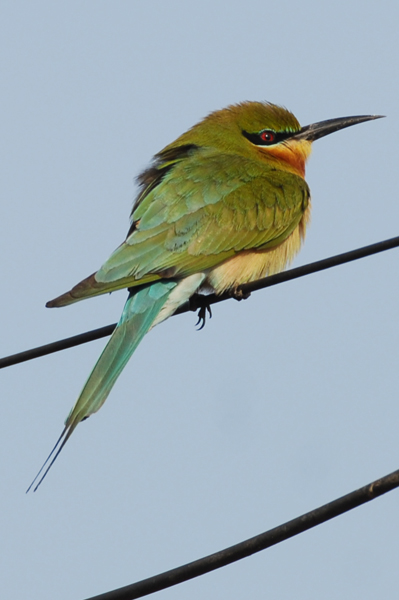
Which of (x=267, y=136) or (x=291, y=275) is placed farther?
(x=267, y=136)

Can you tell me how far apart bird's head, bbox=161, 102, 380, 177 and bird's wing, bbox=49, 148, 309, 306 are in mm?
189

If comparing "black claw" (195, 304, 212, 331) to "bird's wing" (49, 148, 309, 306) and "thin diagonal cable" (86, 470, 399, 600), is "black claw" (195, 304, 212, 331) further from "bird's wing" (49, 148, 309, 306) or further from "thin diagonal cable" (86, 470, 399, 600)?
"thin diagonal cable" (86, 470, 399, 600)

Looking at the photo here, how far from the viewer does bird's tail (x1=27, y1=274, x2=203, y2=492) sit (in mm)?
3525

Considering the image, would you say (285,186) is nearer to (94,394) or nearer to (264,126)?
(264,126)

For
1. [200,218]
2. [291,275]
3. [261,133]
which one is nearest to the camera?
[291,275]

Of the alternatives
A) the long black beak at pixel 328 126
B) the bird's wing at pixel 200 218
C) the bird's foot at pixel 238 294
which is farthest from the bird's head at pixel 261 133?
the bird's foot at pixel 238 294

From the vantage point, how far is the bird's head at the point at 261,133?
5168mm

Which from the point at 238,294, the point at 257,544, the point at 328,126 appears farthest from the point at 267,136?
the point at 257,544

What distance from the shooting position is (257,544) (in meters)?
2.32

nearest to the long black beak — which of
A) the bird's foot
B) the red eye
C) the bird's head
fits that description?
the bird's head

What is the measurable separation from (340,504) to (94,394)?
151cm

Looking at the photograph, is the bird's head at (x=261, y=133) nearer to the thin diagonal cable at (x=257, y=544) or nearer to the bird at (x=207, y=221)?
the bird at (x=207, y=221)

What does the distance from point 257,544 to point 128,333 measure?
5.43ft

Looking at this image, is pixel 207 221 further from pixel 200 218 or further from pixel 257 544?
pixel 257 544
